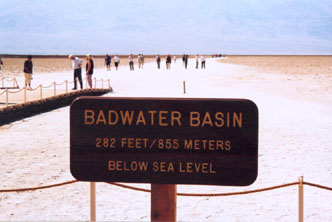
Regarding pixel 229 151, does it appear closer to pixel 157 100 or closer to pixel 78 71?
pixel 157 100

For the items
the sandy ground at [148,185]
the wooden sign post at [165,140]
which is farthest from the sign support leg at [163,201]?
the sandy ground at [148,185]

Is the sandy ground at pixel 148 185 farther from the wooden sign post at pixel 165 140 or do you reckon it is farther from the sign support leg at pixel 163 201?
the wooden sign post at pixel 165 140

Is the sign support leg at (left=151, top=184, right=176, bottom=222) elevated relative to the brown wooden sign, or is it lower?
lower

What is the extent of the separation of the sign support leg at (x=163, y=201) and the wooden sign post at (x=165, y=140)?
0.13m

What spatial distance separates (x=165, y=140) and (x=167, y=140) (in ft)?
0.04

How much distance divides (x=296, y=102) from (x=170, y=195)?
679 inches

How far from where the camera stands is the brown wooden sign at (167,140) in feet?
10.4

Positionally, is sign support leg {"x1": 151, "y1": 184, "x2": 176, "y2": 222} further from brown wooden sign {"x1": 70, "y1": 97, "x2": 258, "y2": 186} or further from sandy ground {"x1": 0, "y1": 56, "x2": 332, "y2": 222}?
sandy ground {"x1": 0, "y1": 56, "x2": 332, "y2": 222}

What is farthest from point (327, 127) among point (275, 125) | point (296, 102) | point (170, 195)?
point (170, 195)

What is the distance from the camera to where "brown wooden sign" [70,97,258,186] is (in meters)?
3.16

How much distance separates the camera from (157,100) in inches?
125

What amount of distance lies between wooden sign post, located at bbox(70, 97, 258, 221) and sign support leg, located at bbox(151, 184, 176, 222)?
0.42 feet

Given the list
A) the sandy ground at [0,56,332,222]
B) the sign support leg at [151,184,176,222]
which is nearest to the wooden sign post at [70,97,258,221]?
the sign support leg at [151,184,176,222]

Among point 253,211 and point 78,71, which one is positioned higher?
point 78,71
